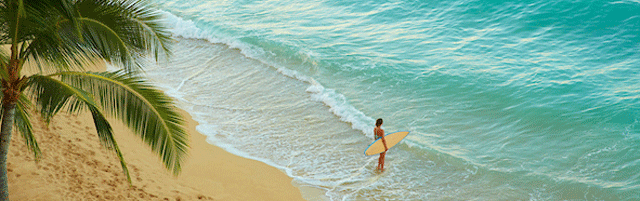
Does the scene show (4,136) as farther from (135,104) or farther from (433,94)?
(433,94)

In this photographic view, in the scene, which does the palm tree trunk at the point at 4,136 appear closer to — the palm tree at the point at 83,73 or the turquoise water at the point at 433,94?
the palm tree at the point at 83,73

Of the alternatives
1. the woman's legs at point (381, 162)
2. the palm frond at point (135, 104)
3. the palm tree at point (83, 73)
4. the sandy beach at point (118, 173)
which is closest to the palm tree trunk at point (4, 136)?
the palm tree at point (83, 73)

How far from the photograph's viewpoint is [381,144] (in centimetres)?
855

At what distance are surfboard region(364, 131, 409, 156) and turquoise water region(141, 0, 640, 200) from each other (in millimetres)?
284

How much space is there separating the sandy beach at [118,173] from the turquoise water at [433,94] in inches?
23.0

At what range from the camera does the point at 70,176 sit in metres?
7.11

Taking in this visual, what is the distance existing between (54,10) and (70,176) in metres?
3.54

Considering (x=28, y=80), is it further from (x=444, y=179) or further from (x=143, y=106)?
(x=444, y=179)

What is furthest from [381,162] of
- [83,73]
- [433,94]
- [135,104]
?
[83,73]

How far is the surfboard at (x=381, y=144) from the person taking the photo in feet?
27.9

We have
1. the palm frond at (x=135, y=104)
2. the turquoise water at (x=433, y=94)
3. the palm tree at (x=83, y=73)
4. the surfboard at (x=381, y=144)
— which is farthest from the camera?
the surfboard at (x=381, y=144)

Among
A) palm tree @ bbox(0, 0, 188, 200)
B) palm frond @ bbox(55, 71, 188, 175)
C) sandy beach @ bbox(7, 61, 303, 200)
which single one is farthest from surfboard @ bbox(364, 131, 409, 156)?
palm frond @ bbox(55, 71, 188, 175)

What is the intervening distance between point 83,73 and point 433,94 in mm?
8872

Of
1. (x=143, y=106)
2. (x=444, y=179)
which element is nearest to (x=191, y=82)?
(x=444, y=179)
